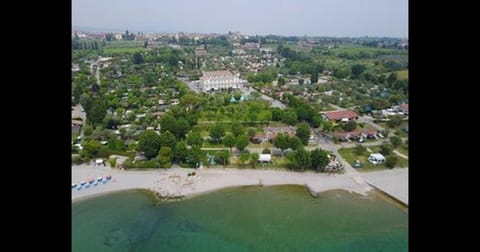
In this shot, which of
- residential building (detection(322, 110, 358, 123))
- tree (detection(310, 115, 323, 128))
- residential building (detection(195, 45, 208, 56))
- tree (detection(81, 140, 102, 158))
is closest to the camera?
tree (detection(81, 140, 102, 158))

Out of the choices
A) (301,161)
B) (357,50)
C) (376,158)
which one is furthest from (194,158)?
(357,50)

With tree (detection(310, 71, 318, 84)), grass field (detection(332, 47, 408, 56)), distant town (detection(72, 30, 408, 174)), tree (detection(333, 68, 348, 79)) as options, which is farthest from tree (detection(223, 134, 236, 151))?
grass field (detection(332, 47, 408, 56))

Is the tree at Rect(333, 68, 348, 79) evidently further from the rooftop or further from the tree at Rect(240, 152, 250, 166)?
the tree at Rect(240, 152, 250, 166)

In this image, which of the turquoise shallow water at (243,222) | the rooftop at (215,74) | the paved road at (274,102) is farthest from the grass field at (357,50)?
the turquoise shallow water at (243,222)
